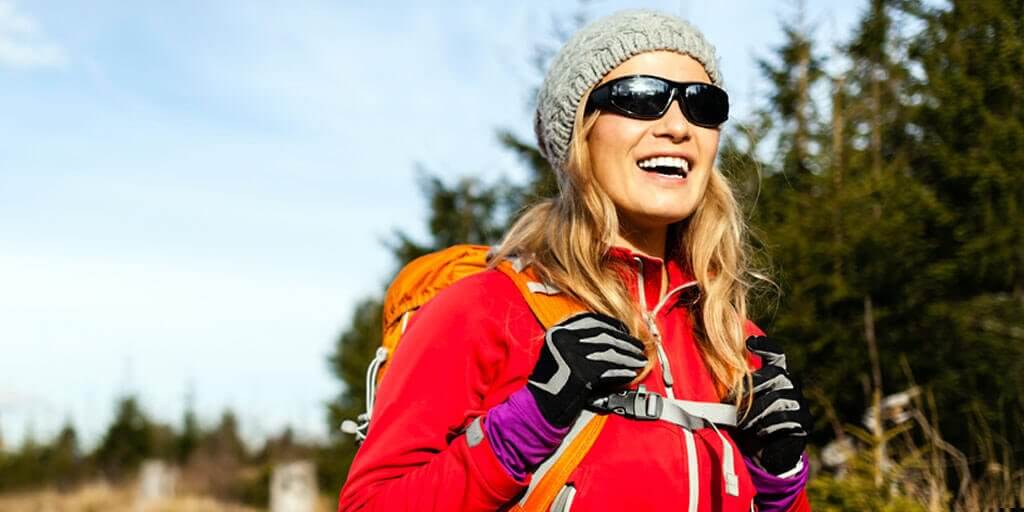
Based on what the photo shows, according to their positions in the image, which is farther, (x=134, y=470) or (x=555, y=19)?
(x=134, y=470)

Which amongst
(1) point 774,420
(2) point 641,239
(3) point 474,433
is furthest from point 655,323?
(3) point 474,433

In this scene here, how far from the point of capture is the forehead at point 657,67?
7.29 feet

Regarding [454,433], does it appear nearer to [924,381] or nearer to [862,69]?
[924,381]

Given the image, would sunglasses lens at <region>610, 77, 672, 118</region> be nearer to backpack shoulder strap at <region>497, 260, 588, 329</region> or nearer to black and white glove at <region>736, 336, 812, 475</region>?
backpack shoulder strap at <region>497, 260, 588, 329</region>

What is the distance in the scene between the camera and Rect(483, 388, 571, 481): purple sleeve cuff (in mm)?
1761

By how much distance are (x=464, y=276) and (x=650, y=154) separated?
50cm

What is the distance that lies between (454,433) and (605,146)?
0.74m

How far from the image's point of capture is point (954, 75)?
313 inches

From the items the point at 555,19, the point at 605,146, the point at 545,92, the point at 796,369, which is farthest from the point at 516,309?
the point at 555,19

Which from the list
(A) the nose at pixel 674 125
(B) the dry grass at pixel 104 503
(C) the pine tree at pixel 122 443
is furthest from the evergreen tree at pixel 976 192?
(C) the pine tree at pixel 122 443

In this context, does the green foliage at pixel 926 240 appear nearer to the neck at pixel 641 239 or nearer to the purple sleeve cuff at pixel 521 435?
the neck at pixel 641 239

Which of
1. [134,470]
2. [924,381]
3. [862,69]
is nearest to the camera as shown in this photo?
[924,381]

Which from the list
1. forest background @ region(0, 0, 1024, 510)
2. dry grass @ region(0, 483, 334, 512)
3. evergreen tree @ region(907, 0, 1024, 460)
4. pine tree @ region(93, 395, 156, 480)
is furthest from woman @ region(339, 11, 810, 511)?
pine tree @ region(93, 395, 156, 480)

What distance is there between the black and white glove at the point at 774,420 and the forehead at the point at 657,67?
2.05ft
